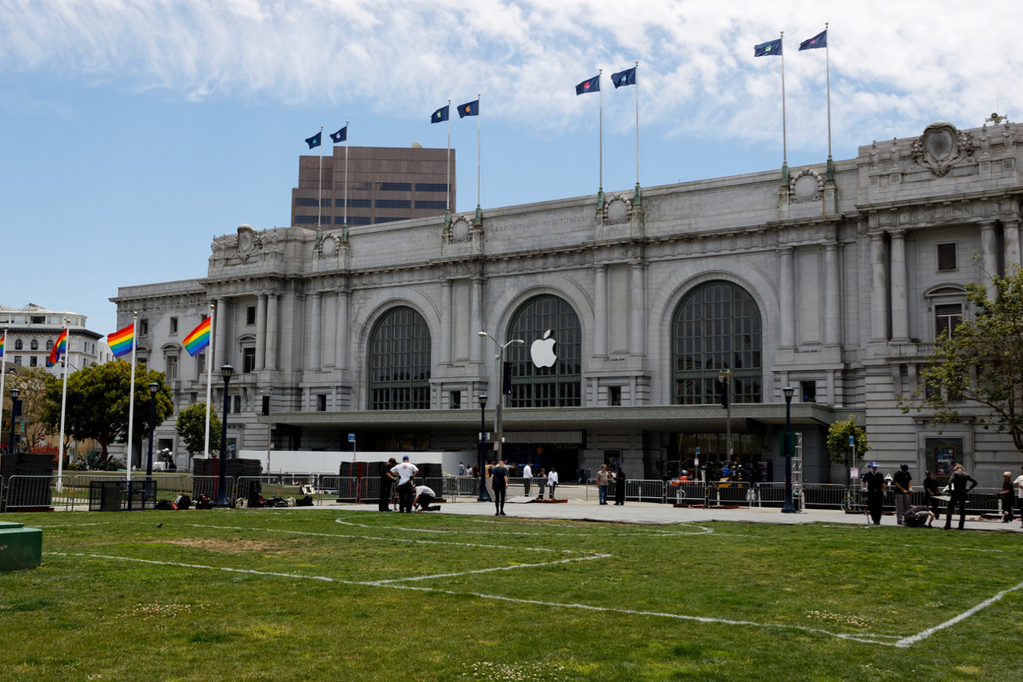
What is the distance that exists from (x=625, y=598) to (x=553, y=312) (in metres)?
60.4

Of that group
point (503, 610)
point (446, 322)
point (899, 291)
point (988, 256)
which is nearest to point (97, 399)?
point (446, 322)

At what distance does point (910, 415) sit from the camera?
56.5 metres

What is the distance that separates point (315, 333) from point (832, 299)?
139ft

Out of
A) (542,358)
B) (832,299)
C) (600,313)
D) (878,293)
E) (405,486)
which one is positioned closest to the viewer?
(405,486)

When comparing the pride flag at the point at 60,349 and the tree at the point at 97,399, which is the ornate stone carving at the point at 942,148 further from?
the tree at the point at 97,399

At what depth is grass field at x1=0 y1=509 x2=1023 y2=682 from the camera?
30.5ft

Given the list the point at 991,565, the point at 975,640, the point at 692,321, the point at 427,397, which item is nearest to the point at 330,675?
the point at 975,640

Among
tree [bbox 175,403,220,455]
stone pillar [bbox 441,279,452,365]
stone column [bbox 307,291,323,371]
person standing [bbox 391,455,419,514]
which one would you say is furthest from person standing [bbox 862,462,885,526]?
tree [bbox 175,403,220,455]

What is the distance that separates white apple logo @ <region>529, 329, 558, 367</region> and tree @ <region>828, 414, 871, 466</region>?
22088mm

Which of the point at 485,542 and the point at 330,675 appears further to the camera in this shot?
the point at 485,542

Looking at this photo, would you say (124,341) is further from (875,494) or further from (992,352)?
(992,352)

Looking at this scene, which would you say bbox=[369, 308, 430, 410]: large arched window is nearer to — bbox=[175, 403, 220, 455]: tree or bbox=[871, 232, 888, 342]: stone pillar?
bbox=[175, 403, 220, 455]: tree

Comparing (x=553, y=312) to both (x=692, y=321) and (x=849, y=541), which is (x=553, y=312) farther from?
(x=849, y=541)

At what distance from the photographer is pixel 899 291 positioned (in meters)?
58.1
